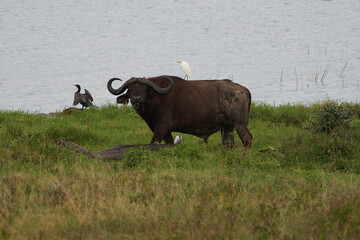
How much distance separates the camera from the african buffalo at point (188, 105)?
11008 mm

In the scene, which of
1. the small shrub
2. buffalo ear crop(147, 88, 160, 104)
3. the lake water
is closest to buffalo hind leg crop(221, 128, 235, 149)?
the small shrub

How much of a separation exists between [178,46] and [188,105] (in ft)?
85.9

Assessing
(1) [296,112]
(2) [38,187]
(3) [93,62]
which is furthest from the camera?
A: (3) [93,62]

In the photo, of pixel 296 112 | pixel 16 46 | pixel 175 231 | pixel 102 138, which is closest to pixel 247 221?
pixel 175 231

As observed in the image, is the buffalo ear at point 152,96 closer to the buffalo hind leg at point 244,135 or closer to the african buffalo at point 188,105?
the african buffalo at point 188,105

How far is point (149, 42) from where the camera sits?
129ft

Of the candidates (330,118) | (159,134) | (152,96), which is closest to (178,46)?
(330,118)

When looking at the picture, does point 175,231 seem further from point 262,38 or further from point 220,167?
point 262,38

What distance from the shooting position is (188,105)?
11195 millimetres

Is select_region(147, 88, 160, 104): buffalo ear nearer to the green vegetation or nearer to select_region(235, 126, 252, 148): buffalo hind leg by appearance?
the green vegetation

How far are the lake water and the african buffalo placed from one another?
22.8ft

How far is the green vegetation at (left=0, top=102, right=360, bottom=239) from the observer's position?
5.91 m

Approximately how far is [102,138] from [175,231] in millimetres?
7098

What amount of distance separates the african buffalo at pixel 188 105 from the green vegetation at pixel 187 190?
47 centimetres
